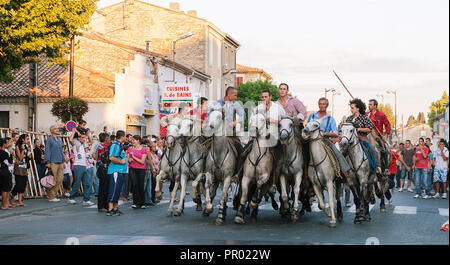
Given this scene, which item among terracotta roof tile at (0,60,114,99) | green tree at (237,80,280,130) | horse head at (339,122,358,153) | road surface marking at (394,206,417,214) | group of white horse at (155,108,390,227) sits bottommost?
road surface marking at (394,206,417,214)

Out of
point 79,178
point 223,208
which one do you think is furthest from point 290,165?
point 79,178

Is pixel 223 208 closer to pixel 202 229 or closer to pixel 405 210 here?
pixel 202 229

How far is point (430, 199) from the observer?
18.8m

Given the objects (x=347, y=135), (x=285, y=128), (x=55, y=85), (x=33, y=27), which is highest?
(x=33, y=27)

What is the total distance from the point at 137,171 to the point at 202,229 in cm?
491

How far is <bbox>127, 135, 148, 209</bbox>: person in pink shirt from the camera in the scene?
14773mm

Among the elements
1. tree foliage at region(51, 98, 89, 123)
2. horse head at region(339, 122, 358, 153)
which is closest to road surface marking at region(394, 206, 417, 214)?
horse head at region(339, 122, 358, 153)

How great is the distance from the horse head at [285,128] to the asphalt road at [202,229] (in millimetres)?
1663

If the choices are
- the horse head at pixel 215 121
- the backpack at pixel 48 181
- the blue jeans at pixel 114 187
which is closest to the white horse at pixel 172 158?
the blue jeans at pixel 114 187

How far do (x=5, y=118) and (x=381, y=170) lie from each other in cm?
2618

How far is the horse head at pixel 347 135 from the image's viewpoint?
11391 millimetres

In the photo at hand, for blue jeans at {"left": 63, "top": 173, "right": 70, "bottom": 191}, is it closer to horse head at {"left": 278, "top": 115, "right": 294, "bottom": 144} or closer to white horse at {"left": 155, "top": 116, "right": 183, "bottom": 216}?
white horse at {"left": 155, "top": 116, "right": 183, "bottom": 216}

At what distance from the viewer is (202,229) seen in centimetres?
1048
